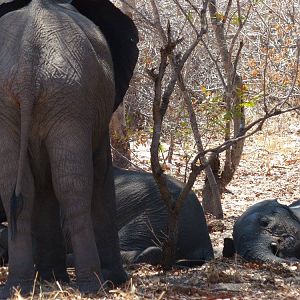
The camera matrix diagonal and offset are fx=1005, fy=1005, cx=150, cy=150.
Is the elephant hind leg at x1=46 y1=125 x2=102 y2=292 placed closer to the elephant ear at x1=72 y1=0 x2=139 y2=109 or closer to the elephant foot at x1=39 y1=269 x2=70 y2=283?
the elephant foot at x1=39 y1=269 x2=70 y2=283

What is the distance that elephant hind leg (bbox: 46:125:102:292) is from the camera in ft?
18.6

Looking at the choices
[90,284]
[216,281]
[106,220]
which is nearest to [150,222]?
[106,220]

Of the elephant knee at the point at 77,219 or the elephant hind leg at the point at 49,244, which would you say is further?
the elephant hind leg at the point at 49,244

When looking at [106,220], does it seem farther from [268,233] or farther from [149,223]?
[268,233]

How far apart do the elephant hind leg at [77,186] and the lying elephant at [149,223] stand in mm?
1912

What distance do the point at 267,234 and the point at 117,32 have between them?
2538 mm

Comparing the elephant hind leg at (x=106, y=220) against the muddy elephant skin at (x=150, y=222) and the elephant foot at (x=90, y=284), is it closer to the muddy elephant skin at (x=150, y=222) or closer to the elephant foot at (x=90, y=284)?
the elephant foot at (x=90, y=284)

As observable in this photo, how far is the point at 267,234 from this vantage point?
8383 millimetres

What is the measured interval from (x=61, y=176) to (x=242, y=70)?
28.5 ft

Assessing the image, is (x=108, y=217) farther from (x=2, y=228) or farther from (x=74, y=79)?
(x=2, y=228)

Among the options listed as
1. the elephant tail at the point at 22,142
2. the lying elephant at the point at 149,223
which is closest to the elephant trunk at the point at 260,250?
the lying elephant at the point at 149,223

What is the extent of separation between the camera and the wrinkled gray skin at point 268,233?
814 centimetres

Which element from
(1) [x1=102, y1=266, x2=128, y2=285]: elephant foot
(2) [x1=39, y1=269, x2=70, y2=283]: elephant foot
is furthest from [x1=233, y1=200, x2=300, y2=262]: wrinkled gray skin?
(2) [x1=39, y1=269, x2=70, y2=283]: elephant foot

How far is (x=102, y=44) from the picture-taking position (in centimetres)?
614
